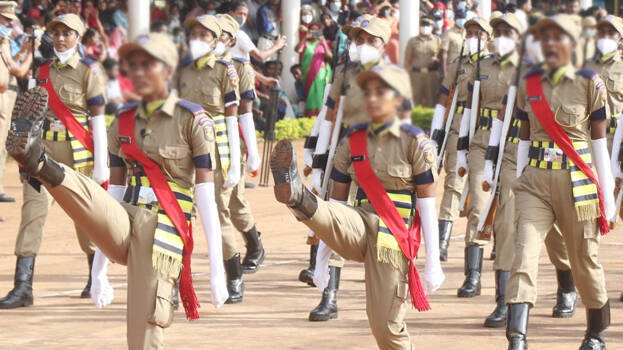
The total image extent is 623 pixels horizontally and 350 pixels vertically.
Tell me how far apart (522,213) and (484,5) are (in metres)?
15.3

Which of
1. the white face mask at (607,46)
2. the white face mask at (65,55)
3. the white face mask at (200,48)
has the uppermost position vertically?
the white face mask at (607,46)

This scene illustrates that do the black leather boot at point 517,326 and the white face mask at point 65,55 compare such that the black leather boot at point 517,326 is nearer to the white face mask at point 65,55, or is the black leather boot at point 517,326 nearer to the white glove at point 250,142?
the white glove at point 250,142

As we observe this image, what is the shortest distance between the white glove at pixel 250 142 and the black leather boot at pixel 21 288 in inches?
69.5

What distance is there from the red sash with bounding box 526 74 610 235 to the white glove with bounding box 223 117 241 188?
2611 millimetres

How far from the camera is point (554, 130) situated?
8016mm

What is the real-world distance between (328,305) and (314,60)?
1337 centimetres

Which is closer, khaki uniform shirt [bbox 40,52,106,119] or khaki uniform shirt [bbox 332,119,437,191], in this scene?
khaki uniform shirt [bbox 332,119,437,191]

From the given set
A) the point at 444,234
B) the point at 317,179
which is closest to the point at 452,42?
the point at 444,234

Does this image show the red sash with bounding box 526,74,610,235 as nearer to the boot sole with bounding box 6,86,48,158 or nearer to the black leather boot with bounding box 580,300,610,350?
the black leather boot with bounding box 580,300,610,350

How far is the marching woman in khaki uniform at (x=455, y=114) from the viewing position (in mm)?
10812

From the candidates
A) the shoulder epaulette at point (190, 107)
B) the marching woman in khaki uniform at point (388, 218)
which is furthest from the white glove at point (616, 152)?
the shoulder epaulette at point (190, 107)

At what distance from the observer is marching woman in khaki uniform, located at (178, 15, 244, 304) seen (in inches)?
392

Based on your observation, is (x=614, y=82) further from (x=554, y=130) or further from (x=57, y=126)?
(x=57, y=126)

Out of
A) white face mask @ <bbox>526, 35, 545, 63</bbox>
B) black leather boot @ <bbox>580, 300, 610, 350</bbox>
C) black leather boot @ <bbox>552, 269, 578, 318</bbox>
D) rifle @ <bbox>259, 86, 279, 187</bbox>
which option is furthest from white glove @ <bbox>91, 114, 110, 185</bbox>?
rifle @ <bbox>259, 86, 279, 187</bbox>
